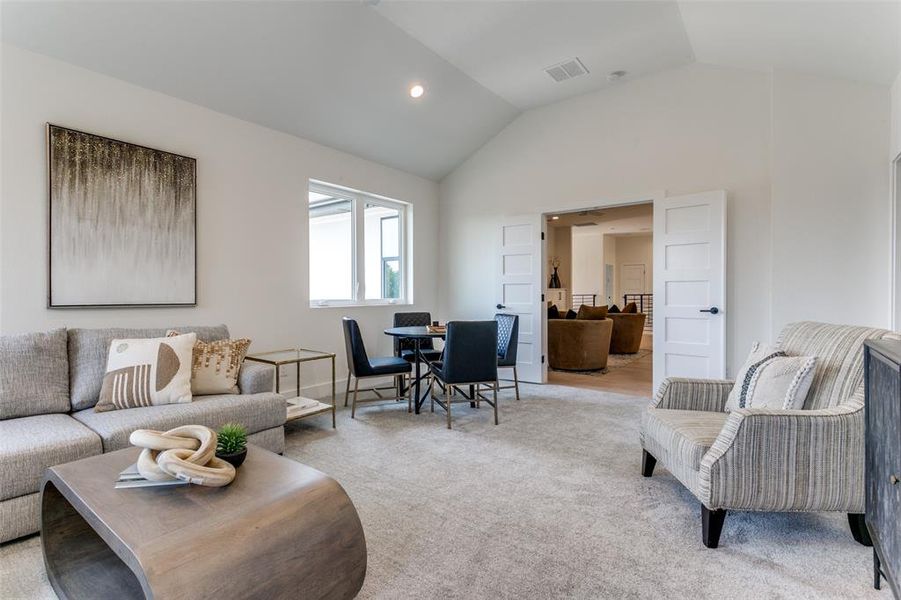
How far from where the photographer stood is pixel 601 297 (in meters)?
11.8

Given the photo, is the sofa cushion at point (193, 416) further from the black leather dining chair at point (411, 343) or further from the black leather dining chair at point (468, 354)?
the black leather dining chair at point (411, 343)

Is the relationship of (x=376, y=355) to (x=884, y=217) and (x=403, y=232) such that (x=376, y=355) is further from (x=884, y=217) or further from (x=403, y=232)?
(x=884, y=217)

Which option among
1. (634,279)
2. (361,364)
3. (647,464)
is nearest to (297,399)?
(361,364)

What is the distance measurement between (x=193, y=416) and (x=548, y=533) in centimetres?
198

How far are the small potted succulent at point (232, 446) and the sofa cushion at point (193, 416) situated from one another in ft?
3.00

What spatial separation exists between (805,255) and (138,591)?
4953 mm

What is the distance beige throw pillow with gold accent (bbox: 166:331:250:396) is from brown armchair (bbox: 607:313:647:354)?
635 cm

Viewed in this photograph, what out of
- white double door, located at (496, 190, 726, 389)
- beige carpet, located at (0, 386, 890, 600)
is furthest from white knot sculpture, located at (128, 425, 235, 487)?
white double door, located at (496, 190, 726, 389)

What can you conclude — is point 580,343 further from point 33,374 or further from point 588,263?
point 588,263

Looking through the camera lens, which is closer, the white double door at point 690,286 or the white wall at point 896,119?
the white wall at point 896,119

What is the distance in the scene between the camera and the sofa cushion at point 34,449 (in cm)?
184

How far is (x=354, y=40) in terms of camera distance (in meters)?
3.55

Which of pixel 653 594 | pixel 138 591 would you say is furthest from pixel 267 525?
pixel 653 594

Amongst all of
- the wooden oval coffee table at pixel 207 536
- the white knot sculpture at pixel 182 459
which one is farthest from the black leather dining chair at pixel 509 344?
the white knot sculpture at pixel 182 459
